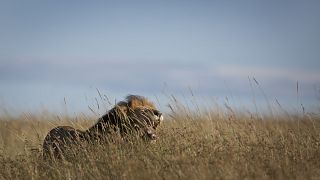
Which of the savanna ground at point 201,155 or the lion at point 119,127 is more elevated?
the lion at point 119,127

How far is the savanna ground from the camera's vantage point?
24.2ft

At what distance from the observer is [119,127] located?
9.12 m

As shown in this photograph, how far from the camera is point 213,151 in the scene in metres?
8.23

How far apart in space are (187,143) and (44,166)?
2.29 meters

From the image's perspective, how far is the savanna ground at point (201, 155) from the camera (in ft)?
24.2

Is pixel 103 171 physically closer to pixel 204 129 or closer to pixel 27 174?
pixel 27 174

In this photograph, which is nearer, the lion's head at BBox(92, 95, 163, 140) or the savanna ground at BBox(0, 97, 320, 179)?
the savanna ground at BBox(0, 97, 320, 179)

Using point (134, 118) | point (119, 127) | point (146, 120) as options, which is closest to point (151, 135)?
point (146, 120)

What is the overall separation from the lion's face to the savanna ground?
0.16 m

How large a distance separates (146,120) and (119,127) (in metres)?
0.64

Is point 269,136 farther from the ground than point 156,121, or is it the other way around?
point 156,121

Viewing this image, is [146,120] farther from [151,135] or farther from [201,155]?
[201,155]

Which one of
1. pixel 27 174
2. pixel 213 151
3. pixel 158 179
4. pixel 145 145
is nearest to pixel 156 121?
pixel 145 145

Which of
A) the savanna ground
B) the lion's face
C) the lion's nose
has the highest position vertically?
the lion's face
